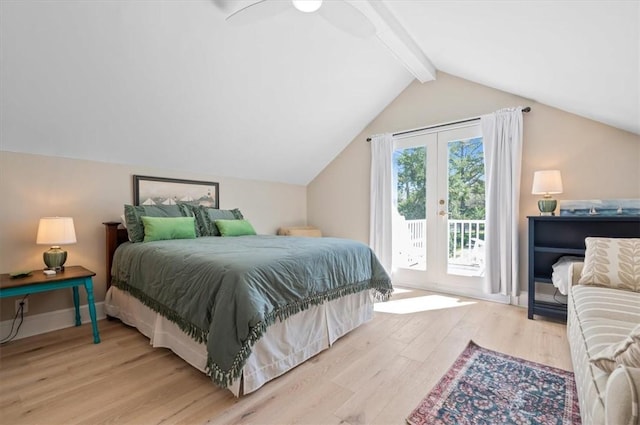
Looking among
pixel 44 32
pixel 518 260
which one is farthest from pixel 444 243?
pixel 44 32

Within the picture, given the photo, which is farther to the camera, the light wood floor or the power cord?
the power cord

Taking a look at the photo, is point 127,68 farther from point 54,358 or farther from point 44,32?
point 54,358

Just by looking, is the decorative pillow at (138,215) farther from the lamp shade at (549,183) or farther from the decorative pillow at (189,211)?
the lamp shade at (549,183)

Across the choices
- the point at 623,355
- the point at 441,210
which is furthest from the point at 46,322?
the point at 441,210

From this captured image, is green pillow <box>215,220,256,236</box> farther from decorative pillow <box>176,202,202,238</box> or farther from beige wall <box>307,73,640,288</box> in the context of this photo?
beige wall <box>307,73,640,288</box>

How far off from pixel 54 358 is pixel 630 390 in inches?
122

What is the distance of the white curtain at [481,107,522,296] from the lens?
10.1ft

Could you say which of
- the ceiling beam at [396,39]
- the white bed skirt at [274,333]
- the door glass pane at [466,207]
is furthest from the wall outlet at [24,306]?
the door glass pane at [466,207]

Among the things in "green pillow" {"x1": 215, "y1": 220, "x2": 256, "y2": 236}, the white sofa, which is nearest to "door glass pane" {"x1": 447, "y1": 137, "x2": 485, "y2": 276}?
the white sofa

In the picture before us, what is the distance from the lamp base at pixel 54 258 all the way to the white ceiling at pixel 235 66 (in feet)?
3.00

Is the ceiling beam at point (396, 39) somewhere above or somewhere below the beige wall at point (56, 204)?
above

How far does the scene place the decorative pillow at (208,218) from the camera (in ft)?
11.0

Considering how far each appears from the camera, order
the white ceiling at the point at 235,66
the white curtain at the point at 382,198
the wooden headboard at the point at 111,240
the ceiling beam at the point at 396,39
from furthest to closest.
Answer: the white curtain at the point at 382,198 < the wooden headboard at the point at 111,240 < the ceiling beam at the point at 396,39 < the white ceiling at the point at 235,66

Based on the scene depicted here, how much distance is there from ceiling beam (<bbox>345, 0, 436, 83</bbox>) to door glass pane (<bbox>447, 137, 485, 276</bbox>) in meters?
0.97
